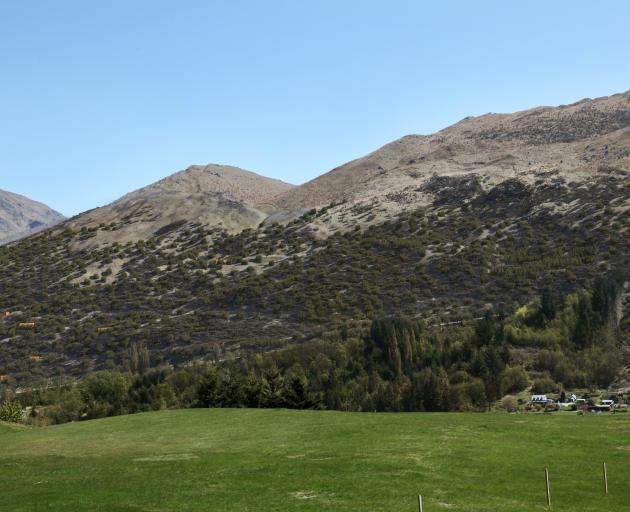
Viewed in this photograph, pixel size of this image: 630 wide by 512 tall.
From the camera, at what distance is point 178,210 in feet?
468

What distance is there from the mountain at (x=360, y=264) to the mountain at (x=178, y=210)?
1.95 ft

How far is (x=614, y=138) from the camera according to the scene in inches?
5069

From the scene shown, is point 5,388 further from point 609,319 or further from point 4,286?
point 609,319

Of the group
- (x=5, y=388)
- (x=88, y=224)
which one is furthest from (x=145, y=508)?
(x=88, y=224)

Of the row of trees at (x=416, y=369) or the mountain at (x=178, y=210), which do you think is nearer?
the row of trees at (x=416, y=369)

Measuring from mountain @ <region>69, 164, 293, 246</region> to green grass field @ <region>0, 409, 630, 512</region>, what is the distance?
9795 cm

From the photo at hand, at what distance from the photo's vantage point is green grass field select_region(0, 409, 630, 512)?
1988 cm

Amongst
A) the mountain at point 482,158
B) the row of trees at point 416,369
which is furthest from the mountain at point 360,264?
the mountain at point 482,158

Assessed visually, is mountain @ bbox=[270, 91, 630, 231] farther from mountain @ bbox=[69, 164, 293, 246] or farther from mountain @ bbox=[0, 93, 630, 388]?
mountain @ bbox=[69, 164, 293, 246]

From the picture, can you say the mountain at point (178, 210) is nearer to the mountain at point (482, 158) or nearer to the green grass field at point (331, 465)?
the mountain at point (482, 158)

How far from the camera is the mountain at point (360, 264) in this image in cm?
7644

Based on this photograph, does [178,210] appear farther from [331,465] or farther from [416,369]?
[331,465]

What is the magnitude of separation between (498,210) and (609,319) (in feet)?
144

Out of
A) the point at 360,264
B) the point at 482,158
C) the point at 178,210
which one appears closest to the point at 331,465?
the point at 360,264
